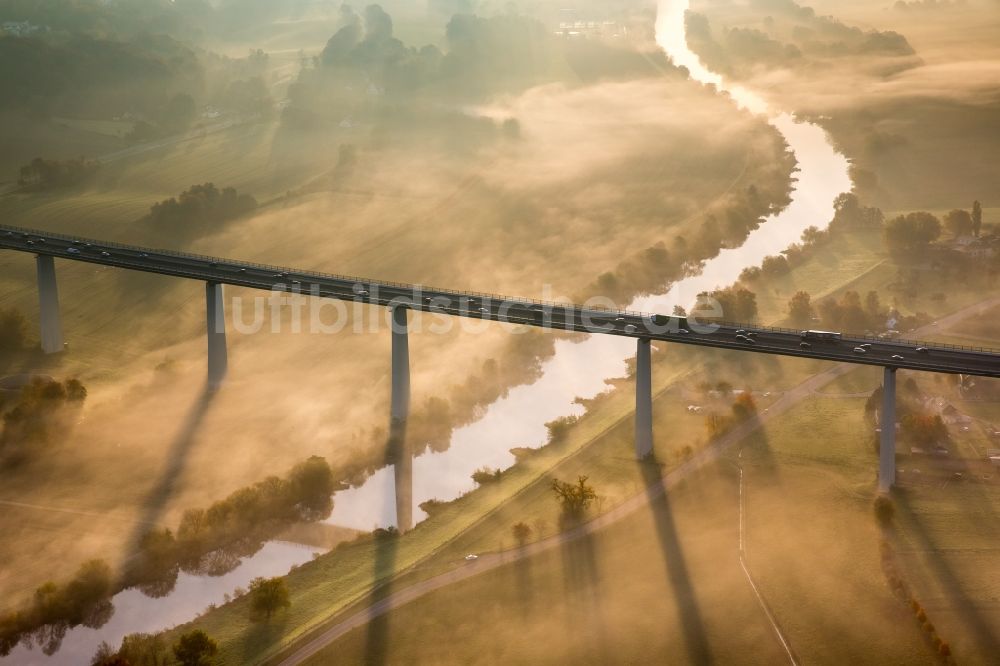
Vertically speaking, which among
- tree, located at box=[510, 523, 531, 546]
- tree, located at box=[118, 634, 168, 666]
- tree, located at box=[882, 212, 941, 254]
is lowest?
tree, located at box=[118, 634, 168, 666]

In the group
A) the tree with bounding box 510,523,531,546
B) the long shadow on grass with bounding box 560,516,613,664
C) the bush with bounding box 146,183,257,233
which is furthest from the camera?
the bush with bounding box 146,183,257,233

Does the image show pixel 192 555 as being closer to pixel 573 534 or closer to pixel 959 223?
pixel 573 534

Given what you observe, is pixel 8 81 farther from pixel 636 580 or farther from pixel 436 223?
pixel 636 580

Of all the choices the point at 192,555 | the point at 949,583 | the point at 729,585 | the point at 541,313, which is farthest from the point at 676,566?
the point at 192,555

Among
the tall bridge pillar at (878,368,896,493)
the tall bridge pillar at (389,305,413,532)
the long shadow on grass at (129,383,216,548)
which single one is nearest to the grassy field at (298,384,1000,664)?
the tall bridge pillar at (878,368,896,493)

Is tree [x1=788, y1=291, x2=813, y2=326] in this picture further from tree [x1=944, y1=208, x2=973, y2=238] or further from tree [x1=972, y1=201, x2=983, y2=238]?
tree [x1=972, y1=201, x2=983, y2=238]

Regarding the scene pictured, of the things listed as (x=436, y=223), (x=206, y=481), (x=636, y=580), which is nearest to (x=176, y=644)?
(x=206, y=481)
